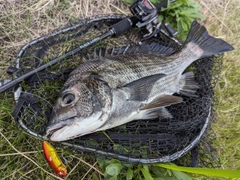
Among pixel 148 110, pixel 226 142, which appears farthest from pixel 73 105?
pixel 226 142

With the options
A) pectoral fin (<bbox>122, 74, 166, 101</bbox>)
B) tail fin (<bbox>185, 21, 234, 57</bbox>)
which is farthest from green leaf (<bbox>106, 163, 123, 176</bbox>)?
tail fin (<bbox>185, 21, 234, 57</bbox>)

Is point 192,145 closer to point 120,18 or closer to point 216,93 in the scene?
point 216,93

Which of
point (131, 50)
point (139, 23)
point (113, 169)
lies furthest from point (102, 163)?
point (139, 23)

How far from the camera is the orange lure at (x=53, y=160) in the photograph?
8.55ft

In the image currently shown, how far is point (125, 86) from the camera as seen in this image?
256 cm

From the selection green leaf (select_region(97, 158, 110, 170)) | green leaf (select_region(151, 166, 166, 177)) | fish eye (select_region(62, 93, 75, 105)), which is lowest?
green leaf (select_region(151, 166, 166, 177))

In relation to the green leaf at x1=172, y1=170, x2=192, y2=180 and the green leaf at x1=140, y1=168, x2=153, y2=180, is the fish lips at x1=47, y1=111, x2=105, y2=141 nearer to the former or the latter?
the green leaf at x1=140, y1=168, x2=153, y2=180

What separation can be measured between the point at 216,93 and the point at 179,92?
90 cm

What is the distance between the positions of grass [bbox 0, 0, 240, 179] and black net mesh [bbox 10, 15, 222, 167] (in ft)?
1.12

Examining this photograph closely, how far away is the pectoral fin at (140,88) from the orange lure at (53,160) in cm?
89

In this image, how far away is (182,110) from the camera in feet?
9.75

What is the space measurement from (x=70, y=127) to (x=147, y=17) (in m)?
1.57

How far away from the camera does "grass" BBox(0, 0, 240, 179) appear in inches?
108

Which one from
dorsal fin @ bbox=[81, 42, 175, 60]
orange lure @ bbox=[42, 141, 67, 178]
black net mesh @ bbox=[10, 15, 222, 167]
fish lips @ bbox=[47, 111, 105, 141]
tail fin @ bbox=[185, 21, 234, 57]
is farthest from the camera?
tail fin @ bbox=[185, 21, 234, 57]
